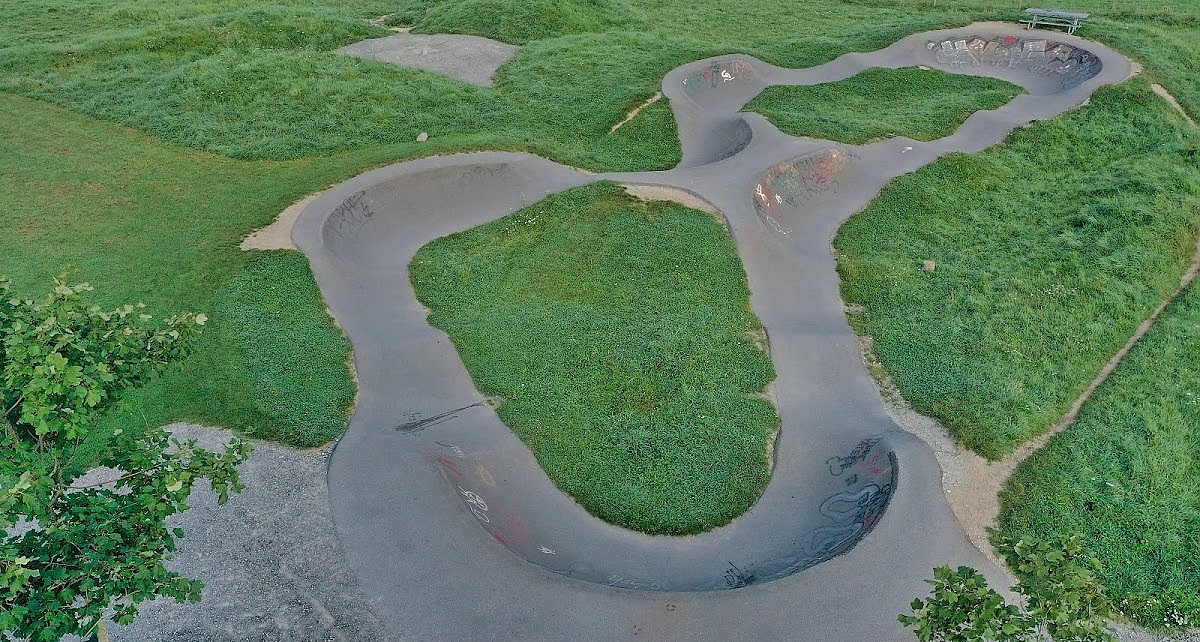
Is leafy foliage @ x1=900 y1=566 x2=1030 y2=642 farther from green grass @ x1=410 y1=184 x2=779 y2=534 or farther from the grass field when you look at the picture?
the grass field

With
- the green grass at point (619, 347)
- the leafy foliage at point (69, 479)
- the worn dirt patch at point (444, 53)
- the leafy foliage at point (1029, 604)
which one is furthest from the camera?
the worn dirt patch at point (444, 53)

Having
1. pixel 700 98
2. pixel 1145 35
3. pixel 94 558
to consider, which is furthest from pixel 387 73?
pixel 1145 35

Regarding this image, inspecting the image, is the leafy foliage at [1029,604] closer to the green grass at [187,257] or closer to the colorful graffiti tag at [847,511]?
the colorful graffiti tag at [847,511]

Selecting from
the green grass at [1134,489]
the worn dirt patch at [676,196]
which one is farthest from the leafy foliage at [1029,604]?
the worn dirt patch at [676,196]

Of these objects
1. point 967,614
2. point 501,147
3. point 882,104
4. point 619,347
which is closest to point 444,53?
point 501,147

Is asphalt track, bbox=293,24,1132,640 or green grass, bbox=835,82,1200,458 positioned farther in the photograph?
green grass, bbox=835,82,1200,458

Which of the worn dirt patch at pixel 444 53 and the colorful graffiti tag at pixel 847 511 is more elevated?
the worn dirt patch at pixel 444 53

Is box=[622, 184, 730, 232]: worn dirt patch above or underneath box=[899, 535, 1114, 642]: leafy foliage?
underneath

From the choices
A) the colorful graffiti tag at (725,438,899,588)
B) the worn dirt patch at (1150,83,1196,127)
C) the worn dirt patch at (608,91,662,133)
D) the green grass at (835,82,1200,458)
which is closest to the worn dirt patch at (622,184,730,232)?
the green grass at (835,82,1200,458)
